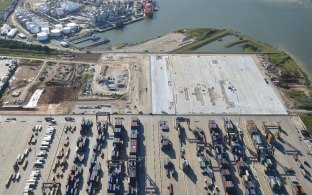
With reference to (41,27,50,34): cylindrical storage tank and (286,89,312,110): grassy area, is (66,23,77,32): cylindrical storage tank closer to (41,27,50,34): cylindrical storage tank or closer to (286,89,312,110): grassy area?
(41,27,50,34): cylindrical storage tank

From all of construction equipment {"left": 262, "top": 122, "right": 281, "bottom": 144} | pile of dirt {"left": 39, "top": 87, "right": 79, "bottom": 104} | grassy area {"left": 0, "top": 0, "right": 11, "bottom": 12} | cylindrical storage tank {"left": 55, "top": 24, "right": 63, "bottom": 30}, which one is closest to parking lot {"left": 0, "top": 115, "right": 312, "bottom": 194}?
construction equipment {"left": 262, "top": 122, "right": 281, "bottom": 144}

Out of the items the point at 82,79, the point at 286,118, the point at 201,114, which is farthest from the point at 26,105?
the point at 286,118

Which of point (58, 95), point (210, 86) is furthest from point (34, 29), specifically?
point (210, 86)

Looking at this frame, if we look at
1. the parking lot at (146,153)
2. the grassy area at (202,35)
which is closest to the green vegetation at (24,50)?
the parking lot at (146,153)

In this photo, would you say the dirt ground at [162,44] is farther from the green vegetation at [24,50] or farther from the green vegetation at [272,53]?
the green vegetation at [24,50]

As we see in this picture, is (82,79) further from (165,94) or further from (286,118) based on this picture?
(286,118)

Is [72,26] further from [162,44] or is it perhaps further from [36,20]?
[162,44]
